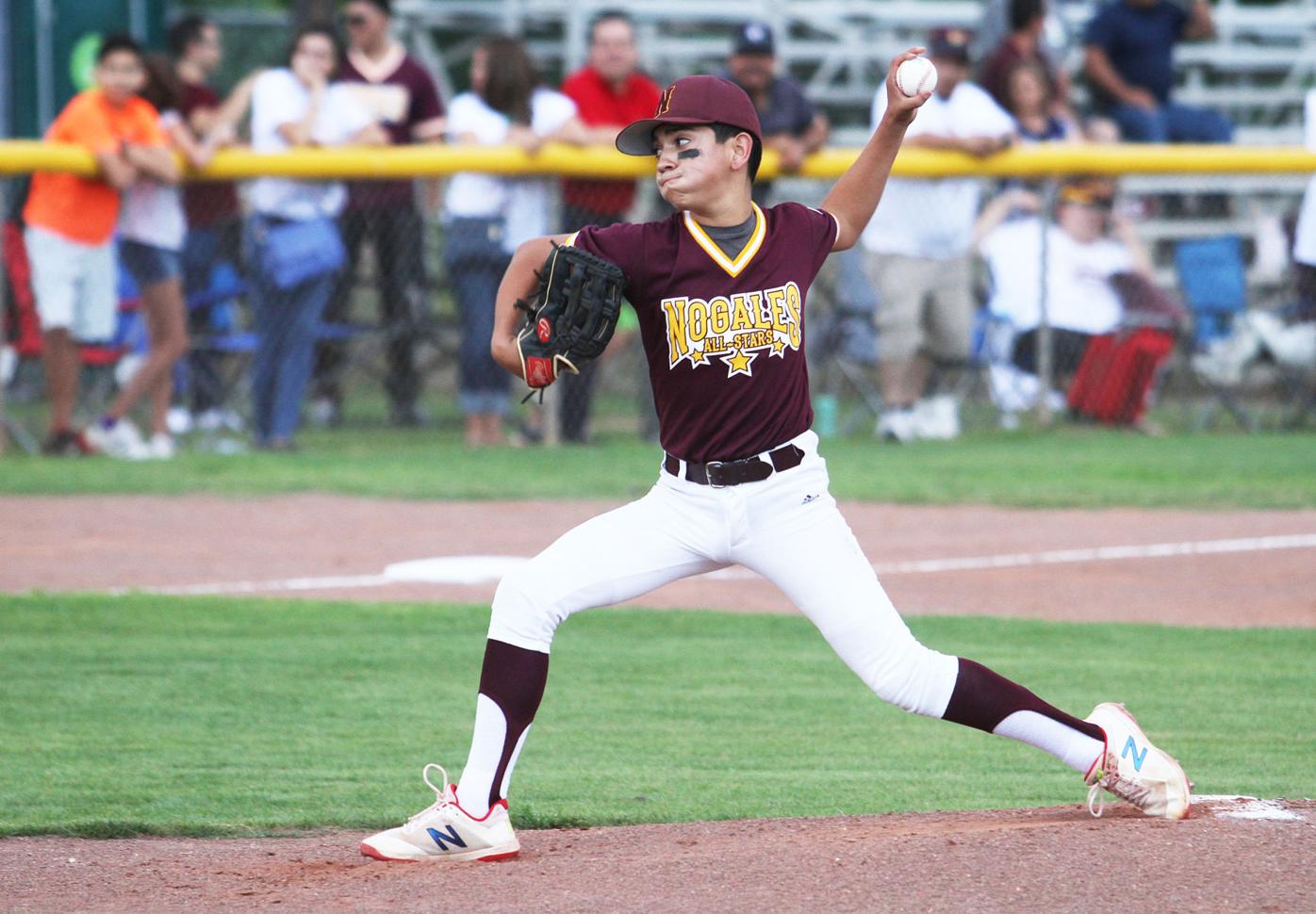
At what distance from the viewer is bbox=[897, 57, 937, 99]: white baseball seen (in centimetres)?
462

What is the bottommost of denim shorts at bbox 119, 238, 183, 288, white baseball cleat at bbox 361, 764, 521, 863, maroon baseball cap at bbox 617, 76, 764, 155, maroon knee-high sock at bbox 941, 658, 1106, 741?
white baseball cleat at bbox 361, 764, 521, 863

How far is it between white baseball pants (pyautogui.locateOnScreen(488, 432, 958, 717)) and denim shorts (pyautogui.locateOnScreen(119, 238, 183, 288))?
7409 mm

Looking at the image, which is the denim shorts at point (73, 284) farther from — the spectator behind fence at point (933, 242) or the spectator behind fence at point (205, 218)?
the spectator behind fence at point (933, 242)

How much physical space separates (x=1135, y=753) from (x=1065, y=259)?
8469 millimetres

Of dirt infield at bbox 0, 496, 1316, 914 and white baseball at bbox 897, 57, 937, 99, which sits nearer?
dirt infield at bbox 0, 496, 1316, 914

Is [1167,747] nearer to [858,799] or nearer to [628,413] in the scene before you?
[858,799]

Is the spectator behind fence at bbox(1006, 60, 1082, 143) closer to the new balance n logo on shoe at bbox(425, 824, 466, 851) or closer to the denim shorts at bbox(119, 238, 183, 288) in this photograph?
the denim shorts at bbox(119, 238, 183, 288)

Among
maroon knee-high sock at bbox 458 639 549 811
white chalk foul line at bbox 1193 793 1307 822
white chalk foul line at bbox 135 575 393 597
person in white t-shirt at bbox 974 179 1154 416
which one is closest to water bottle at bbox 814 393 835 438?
person in white t-shirt at bbox 974 179 1154 416

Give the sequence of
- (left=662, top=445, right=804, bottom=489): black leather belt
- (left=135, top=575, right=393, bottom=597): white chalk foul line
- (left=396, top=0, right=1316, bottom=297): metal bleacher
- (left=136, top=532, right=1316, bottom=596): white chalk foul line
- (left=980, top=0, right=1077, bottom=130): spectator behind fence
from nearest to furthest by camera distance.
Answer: (left=662, top=445, right=804, bottom=489): black leather belt → (left=135, top=575, right=393, bottom=597): white chalk foul line → (left=136, top=532, right=1316, bottom=596): white chalk foul line → (left=980, top=0, right=1077, bottom=130): spectator behind fence → (left=396, top=0, right=1316, bottom=297): metal bleacher

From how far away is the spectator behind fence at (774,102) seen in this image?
11.5 metres

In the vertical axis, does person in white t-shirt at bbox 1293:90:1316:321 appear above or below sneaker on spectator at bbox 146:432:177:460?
above

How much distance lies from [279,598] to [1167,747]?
3.89 metres

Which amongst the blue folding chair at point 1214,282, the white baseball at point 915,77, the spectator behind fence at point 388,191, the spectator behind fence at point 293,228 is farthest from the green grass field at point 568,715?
the blue folding chair at point 1214,282

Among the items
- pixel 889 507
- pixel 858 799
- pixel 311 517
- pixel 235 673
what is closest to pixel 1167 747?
pixel 858 799
